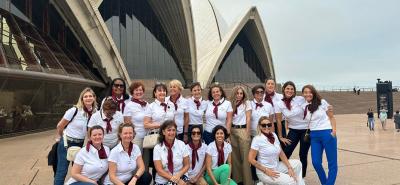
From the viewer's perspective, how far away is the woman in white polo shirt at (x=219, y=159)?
3996mm

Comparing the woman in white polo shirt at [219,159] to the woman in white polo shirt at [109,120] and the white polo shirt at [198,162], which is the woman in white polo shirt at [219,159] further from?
the woman in white polo shirt at [109,120]

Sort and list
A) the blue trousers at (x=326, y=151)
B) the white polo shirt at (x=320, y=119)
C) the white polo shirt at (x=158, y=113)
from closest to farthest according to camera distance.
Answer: the white polo shirt at (x=158, y=113) → the blue trousers at (x=326, y=151) → the white polo shirt at (x=320, y=119)

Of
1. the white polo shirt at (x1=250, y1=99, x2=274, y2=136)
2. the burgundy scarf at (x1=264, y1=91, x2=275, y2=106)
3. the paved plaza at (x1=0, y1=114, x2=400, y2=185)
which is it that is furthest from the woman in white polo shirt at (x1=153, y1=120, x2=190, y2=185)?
the paved plaza at (x1=0, y1=114, x2=400, y2=185)

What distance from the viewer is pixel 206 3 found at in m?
39.6

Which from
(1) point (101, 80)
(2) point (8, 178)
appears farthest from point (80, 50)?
(2) point (8, 178)

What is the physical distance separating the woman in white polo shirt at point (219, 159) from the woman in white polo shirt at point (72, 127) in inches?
64.4

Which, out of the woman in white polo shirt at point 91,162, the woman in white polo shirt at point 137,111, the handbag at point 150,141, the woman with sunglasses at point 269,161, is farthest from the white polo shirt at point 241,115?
the woman in white polo shirt at point 91,162

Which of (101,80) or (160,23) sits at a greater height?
(160,23)

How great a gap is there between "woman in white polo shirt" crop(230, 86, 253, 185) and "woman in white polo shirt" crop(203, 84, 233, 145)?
161 mm

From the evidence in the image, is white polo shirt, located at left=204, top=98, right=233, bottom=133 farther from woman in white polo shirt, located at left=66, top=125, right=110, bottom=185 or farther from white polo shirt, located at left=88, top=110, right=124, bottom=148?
woman in white polo shirt, located at left=66, top=125, right=110, bottom=185

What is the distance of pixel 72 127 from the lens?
163 inches

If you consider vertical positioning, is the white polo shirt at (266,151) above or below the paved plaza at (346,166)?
above

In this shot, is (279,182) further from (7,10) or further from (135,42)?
(135,42)

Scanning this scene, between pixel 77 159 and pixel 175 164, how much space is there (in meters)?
1.10
